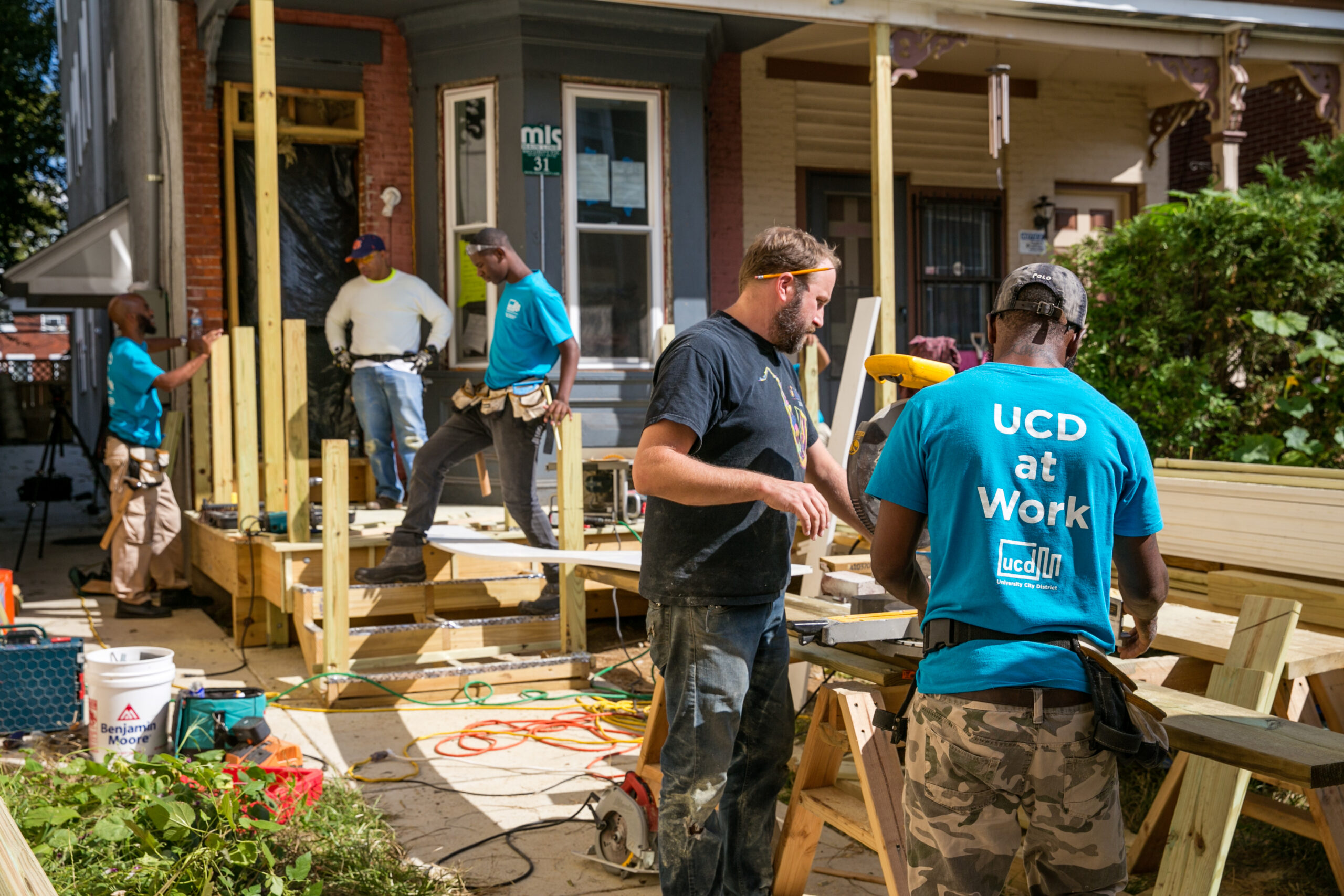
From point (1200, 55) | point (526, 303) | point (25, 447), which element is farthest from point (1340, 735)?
point (25, 447)

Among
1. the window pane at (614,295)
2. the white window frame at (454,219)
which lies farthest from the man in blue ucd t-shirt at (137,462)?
the window pane at (614,295)

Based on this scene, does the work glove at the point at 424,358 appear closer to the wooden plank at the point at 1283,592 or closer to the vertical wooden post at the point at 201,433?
the vertical wooden post at the point at 201,433

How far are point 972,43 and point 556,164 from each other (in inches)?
165

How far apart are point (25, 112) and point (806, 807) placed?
2832 cm

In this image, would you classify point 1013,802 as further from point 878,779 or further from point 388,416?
point 388,416

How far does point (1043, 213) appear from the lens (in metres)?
12.0

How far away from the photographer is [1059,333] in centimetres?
250

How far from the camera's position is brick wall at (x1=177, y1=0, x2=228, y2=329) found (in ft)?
31.0

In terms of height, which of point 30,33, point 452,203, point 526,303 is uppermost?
point 30,33

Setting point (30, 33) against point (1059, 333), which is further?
point (30, 33)

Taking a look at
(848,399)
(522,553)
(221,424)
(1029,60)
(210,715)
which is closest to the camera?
(210,715)

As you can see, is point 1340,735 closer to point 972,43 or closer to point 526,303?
A: point 526,303

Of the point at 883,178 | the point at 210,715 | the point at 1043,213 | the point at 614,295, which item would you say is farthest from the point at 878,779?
the point at 1043,213

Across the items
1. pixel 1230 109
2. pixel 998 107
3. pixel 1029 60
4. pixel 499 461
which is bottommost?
pixel 499 461
